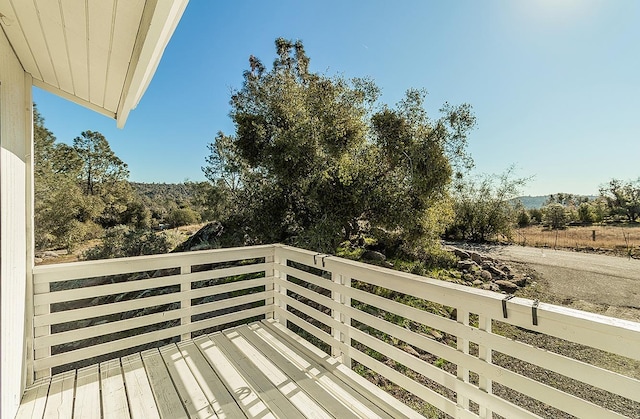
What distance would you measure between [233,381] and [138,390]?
555 millimetres

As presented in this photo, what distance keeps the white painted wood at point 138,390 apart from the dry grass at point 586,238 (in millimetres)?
14175

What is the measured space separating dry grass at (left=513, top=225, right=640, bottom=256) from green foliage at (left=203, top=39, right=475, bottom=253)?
28.1 feet

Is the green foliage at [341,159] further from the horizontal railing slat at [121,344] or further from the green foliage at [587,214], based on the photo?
the green foliage at [587,214]

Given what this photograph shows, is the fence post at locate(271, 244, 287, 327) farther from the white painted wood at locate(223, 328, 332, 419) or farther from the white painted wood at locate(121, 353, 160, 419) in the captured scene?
the white painted wood at locate(121, 353, 160, 419)

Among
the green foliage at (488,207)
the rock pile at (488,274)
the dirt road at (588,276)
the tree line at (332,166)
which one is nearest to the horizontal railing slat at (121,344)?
the tree line at (332,166)

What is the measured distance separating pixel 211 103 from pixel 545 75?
10186mm

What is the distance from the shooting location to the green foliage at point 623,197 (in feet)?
54.5

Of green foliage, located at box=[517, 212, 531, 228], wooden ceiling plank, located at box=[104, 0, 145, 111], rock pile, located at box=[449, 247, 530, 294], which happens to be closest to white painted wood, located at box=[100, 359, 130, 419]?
wooden ceiling plank, located at box=[104, 0, 145, 111]

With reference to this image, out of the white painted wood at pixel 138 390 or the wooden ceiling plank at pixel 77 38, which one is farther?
the white painted wood at pixel 138 390

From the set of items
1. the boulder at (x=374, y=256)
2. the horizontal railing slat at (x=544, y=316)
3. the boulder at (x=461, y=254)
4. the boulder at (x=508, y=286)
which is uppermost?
the horizontal railing slat at (x=544, y=316)

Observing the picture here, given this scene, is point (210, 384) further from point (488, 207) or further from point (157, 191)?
point (157, 191)

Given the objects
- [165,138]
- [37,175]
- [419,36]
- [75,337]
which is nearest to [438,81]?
[419,36]

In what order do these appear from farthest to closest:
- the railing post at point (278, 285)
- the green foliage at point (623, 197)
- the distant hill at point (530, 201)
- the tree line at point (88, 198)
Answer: the green foliage at point (623, 197)
the distant hill at point (530, 201)
the tree line at point (88, 198)
the railing post at point (278, 285)

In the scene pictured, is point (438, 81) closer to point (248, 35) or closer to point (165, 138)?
point (248, 35)
